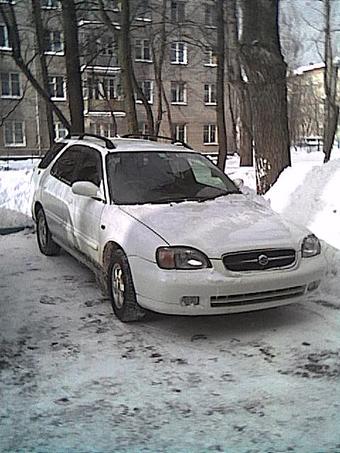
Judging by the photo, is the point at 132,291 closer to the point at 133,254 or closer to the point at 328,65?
the point at 133,254

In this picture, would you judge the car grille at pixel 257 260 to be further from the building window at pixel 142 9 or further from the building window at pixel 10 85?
the building window at pixel 10 85

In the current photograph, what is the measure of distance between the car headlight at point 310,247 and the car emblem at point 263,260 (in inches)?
18.0

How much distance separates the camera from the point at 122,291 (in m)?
5.06

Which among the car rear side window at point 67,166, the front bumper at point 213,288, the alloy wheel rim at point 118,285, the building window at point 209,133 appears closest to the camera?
the front bumper at point 213,288

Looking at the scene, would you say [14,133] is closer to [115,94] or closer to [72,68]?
[115,94]

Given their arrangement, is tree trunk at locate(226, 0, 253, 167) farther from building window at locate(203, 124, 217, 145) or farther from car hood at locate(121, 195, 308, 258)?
building window at locate(203, 124, 217, 145)

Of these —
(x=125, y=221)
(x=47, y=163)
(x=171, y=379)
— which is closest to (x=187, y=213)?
(x=125, y=221)

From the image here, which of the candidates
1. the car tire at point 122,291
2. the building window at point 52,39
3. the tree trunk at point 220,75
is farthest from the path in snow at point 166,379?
the building window at point 52,39

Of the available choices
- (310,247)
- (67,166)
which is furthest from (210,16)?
(310,247)

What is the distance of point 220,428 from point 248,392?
52 cm

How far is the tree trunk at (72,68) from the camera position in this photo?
13.1 m

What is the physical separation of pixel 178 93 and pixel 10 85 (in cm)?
1408

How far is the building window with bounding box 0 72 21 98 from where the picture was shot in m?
42.5

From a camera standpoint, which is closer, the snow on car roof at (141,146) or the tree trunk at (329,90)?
the snow on car roof at (141,146)
